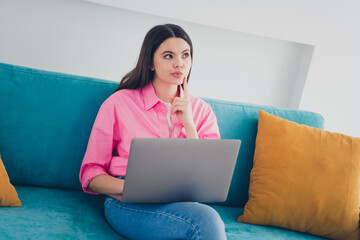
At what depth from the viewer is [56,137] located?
1437 millimetres

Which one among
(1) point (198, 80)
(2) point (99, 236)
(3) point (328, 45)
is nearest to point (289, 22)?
(3) point (328, 45)

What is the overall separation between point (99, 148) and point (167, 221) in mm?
414

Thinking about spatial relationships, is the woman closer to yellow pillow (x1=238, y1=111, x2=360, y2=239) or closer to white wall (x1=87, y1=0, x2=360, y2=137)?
yellow pillow (x1=238, y1=111, x2=360, y2=239)

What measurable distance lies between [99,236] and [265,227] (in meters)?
0.73

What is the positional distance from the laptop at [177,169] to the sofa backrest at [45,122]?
536mm

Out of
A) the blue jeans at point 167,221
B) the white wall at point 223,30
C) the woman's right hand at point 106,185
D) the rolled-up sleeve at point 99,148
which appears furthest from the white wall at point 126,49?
the blue jeans at point 167,221

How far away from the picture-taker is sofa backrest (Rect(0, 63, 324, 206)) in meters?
1.40

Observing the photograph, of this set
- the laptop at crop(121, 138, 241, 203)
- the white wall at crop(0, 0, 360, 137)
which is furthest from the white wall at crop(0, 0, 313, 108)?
the laptop at crop(121, 138, 241, 203)

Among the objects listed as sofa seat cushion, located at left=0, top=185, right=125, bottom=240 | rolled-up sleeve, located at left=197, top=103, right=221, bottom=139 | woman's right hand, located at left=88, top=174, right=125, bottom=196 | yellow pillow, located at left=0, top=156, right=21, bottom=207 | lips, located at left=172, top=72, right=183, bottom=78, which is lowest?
sofa seat cushion, located at left=0, top=185, right=125, bottom=240

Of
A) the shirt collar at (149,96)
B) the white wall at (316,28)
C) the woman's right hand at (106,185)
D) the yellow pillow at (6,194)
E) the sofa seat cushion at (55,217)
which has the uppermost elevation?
the white wall at (316,28)

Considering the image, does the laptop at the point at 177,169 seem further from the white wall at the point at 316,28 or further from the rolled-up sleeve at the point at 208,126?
the white wall at the point at 316,28

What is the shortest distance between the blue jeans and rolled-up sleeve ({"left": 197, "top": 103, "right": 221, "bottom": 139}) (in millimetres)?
411

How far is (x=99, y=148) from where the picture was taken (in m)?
1.32

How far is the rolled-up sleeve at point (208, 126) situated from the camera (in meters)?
1.50
